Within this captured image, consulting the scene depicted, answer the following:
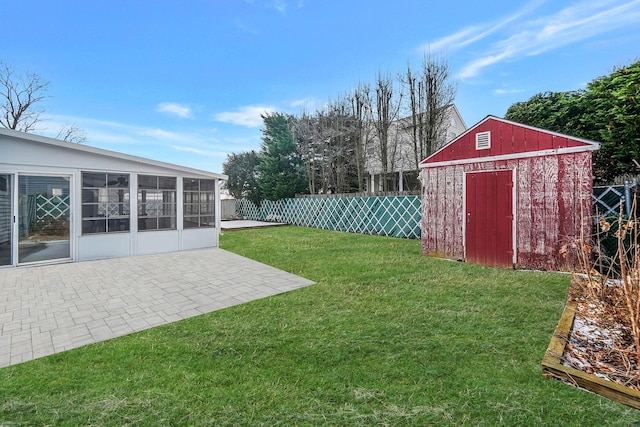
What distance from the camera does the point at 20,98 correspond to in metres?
12.5

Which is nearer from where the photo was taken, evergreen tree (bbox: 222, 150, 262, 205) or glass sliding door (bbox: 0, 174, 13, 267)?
glass sliding door (bbox: 0, 174, 13, 267)

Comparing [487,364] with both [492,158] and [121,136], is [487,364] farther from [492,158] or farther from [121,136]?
[121,136]

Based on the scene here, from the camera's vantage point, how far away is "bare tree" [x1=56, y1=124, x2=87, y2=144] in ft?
45.0

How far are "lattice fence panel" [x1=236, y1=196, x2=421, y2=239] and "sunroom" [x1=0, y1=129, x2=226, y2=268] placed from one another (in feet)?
17.2

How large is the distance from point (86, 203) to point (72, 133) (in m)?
11.7

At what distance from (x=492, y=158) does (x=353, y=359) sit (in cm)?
443

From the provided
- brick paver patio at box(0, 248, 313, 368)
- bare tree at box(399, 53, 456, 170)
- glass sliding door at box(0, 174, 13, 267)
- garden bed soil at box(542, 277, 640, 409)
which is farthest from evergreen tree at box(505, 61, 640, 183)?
glass sliding door at box(0, 174, 13, 267)

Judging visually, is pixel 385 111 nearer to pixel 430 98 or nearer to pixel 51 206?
pixel 430 98

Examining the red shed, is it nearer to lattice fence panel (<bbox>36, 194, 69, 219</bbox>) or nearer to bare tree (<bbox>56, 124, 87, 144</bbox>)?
lattice fence panel (<bbox>36, 194, 69, 219</bbox>)

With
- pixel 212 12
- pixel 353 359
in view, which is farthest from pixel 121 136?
pixel 353 359

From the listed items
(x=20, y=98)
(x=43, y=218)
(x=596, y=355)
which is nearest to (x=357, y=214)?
(x=596, y=355)

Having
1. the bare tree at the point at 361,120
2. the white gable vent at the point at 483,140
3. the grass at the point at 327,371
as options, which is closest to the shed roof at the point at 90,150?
the grass at the point at 327,371

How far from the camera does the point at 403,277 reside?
168 inches

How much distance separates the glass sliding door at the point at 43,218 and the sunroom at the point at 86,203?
0.05 ft
